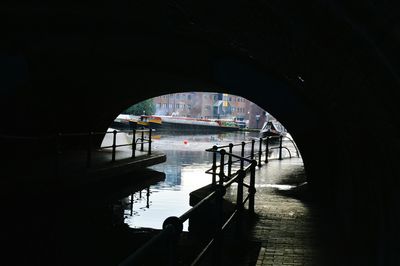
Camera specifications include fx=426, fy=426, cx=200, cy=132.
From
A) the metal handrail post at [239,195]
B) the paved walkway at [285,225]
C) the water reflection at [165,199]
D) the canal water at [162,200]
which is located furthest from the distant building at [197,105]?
the metal handrail post at [239,195]

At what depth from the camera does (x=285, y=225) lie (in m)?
6.99

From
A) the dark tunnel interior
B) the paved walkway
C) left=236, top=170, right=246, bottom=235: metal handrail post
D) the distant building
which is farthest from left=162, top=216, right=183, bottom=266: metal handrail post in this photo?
the distant building

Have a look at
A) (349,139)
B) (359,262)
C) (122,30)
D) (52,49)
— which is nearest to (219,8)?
(349,139)

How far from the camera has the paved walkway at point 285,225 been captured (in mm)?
5410

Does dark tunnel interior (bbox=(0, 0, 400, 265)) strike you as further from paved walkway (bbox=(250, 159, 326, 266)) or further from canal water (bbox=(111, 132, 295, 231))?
canal water (bbox=(111, 132, 295, 231))

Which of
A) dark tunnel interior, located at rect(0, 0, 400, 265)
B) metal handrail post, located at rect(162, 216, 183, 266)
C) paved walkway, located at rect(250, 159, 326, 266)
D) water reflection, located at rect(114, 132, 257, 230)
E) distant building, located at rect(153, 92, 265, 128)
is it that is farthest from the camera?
distant building, located at rect(153, 92, 265, 128)

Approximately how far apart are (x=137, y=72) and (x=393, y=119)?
9.86m

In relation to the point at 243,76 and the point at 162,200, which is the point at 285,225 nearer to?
the point at 243,76

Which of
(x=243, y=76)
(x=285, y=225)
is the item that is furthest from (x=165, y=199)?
(x=285, y=225)

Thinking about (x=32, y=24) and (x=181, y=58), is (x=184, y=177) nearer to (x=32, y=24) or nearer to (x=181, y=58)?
(x=181, y=58)

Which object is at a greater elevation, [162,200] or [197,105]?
[197,105]

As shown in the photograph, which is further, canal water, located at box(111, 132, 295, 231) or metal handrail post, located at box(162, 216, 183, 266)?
canal water, located at box(111, 132, 295, 231)

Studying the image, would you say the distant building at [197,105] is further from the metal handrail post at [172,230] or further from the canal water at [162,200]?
the metal handrail post at [172,230]

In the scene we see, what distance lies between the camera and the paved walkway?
5.41 meters
